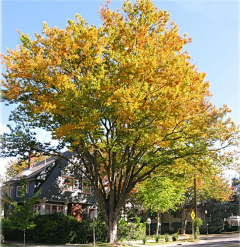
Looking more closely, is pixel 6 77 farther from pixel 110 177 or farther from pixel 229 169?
pixel 229 169

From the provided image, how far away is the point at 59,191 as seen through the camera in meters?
28.2

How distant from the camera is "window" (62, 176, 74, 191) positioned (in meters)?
28.9

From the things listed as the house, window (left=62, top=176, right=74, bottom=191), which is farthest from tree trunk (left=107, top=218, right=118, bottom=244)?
window (left=62, top=176, right=74, bottom=191)

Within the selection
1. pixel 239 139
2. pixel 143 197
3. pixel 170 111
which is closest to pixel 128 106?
pixel 170 111

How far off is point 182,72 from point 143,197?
A: 796 inches

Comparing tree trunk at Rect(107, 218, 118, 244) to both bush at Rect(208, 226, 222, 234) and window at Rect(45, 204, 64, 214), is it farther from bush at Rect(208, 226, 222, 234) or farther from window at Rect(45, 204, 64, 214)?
bush at Rect(208, 226, 222, 234)

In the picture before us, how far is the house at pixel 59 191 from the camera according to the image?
1086 inches

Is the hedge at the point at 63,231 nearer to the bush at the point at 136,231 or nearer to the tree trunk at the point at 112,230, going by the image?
the bush at the point at 136,231

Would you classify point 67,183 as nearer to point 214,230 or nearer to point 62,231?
point 62,231

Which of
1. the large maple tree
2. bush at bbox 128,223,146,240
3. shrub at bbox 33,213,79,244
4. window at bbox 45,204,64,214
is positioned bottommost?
bush at bbox 128,223,146,240

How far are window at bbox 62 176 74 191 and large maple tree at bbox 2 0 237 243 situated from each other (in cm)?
1226

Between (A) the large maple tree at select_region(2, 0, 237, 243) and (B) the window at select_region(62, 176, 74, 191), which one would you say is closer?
(A) the large maple tree at select_region(2, 0, 237, 243)

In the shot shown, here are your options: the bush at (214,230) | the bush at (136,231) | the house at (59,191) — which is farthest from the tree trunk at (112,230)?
the bush at (214,230)

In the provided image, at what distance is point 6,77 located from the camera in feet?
52.0
